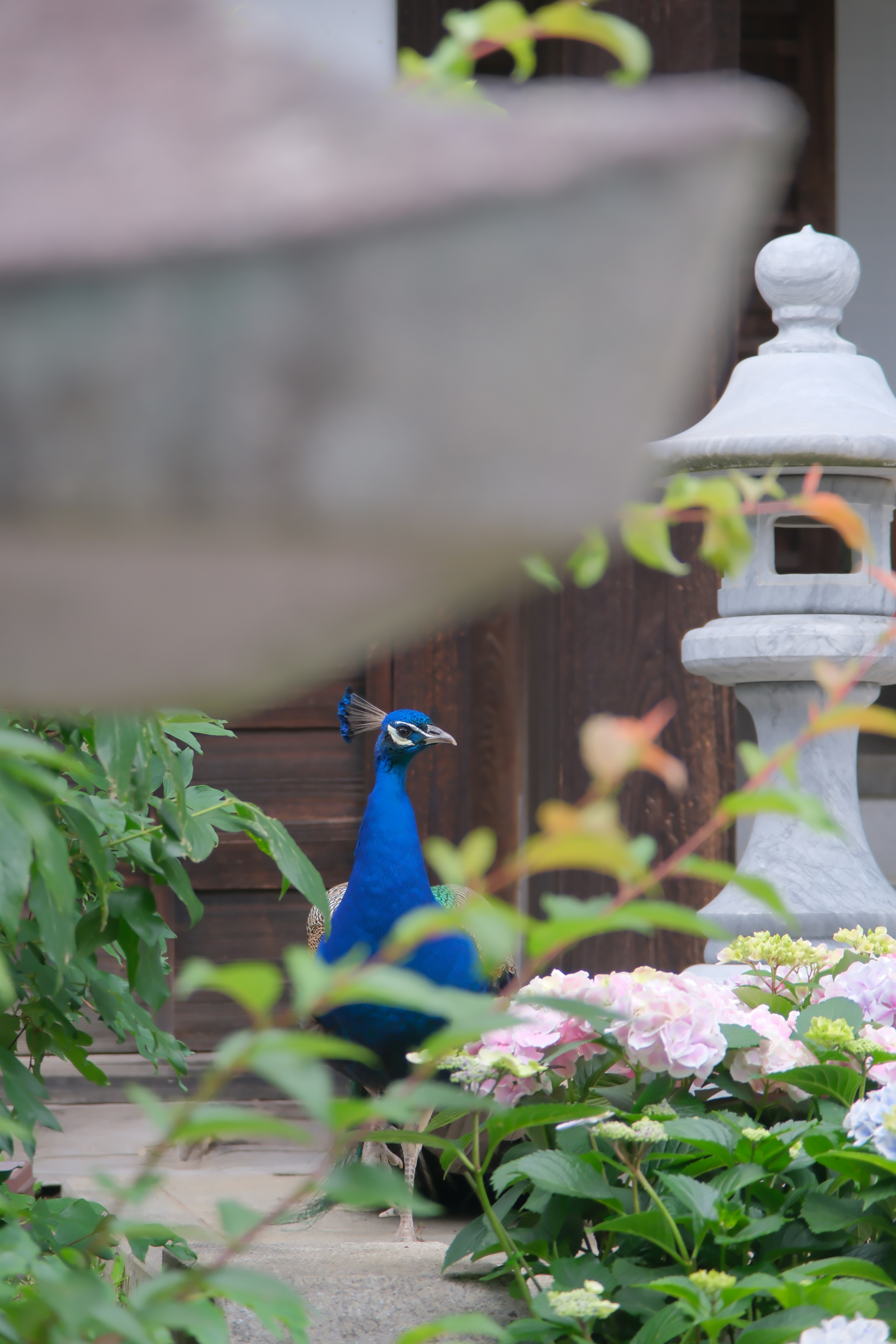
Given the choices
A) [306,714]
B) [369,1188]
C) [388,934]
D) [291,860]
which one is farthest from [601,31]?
[306,714]

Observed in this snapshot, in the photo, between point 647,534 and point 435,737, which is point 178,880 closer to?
point 647,534

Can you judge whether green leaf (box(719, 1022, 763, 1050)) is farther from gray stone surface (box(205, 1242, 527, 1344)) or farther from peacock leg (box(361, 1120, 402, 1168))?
peacock leg (box(361, 1120, 402, 1168))

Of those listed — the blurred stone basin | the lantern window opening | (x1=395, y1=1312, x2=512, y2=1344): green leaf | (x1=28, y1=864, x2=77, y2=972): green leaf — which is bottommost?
(x1=395, y1=1312, x2=512, y2=1344): green leaf

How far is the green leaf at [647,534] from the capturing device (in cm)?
52

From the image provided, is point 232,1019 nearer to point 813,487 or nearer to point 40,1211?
point 40,1211

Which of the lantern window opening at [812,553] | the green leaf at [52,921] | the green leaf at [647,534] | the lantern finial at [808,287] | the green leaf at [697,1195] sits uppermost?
the lantern finial at [808,287]

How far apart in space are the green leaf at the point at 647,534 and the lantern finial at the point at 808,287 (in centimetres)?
181

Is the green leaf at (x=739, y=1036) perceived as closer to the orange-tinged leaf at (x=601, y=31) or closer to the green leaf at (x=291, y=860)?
the green leaf at (x=291, y=860)

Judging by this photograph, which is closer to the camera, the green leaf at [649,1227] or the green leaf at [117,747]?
the green leaf at [117,747]

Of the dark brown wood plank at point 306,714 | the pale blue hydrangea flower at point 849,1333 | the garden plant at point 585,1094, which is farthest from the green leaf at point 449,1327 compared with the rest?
the dark brown wood plank at point 306,714

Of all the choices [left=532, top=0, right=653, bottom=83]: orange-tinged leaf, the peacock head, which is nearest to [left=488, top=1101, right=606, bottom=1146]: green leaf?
[left=532, top=0, right=653, bottom=83]: orange-tinged leaf

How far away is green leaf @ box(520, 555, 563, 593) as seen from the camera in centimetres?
41

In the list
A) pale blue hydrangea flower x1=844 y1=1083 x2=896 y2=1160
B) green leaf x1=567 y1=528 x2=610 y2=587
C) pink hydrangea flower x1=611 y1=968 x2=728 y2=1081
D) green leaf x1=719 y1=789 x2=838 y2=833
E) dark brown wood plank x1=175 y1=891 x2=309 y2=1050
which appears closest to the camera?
green leaf x1=719 y1=789 x2=838 y2=833

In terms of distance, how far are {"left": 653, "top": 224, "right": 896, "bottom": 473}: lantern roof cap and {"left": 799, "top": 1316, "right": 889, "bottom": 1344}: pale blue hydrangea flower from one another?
1307 mm
